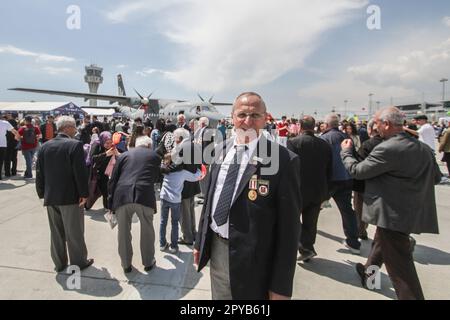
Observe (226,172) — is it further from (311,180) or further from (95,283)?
(95,283)

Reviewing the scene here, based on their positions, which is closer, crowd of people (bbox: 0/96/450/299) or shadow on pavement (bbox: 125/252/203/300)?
crowd of people (bbox: 0/96/450/299)

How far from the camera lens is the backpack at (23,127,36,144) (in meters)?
8.93

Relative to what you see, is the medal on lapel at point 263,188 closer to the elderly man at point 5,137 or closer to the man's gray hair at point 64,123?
the man's gray hair at point 64,123

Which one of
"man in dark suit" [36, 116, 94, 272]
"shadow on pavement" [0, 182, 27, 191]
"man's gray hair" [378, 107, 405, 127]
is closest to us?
"man's gray hair" [378, 107, 405, 127]

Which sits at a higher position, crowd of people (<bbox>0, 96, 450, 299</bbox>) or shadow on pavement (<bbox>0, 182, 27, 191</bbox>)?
crowd of people (<bbox>0, 96, 450, 299</bbox>)

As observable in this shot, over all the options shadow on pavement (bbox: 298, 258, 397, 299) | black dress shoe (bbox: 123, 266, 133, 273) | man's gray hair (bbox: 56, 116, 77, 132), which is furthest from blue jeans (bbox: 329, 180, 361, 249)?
man's gray hair (bbox: 56, 116, 77, 132)

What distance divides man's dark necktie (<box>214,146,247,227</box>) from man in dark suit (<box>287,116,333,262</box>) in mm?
2326

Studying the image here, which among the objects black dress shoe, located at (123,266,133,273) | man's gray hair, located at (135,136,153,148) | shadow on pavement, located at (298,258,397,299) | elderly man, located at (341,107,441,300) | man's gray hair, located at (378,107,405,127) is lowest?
shadow on pavement, located at (298,258,397,299)

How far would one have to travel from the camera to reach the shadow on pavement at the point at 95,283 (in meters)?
3.19

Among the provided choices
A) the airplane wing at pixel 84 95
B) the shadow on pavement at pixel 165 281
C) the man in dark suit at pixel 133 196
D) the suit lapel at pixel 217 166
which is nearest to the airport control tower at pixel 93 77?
the airplane wing at pixel 84 95

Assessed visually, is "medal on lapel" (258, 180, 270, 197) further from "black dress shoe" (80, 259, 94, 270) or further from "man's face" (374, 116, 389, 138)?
"black dress shoe" (80, 259, 94, 270)

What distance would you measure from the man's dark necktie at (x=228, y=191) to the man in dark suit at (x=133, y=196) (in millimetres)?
1981

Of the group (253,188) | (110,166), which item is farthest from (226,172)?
(110,166)

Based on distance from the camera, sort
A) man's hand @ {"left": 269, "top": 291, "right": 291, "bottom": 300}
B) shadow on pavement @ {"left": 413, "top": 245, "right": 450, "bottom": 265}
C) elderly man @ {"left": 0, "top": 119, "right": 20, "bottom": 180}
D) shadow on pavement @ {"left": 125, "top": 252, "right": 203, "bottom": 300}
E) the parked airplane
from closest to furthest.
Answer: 1. man's hand @ {"left": 269, "top": 291, "right": 291, "bottom": 300}
2. shadow on pavement @ {"left": 125, "top": 252, "right": 203, "bottom": 300}
3. shadow on pavement @ {"left": 413, "top": 245, "right": 450, "bottom": 265}
4. elderly man @ {"left": 0, "top": 119, "right": 20, "bottom": 180}
5. the parked airplane
